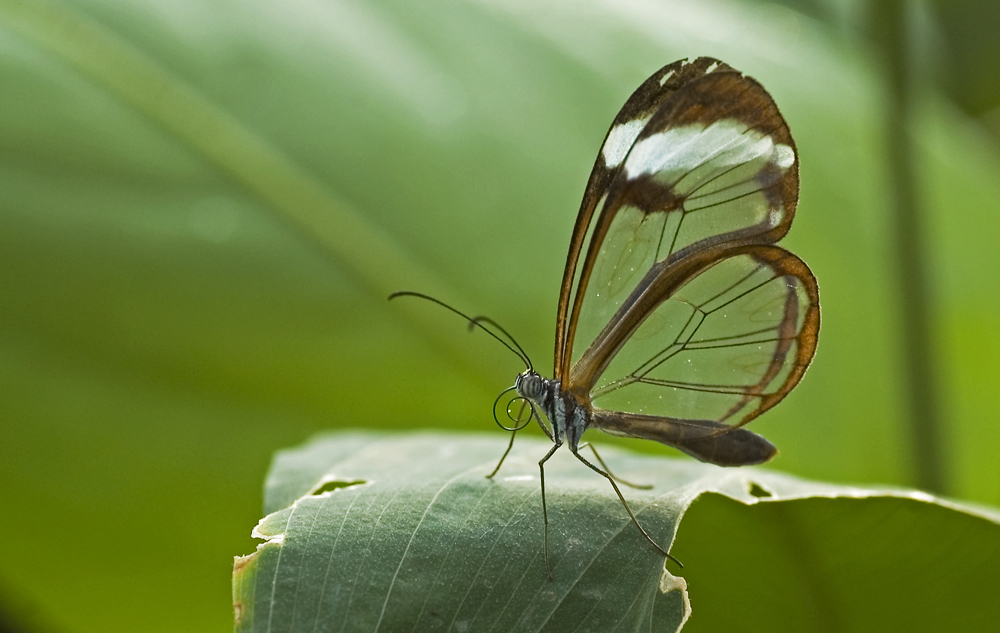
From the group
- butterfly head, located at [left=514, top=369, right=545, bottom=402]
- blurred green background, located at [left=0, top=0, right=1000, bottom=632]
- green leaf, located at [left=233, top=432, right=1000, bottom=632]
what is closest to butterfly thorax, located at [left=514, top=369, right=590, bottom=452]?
butterfly head, located at [left=514, top=369, right=545, bottom=402]

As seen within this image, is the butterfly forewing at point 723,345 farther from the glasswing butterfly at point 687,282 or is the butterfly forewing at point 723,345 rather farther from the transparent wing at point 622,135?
the transparent wing at point 622,135

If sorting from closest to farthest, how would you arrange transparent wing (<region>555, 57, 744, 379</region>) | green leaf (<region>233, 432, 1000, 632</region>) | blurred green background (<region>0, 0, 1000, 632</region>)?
green leaf (<region>233, 432, 1000, 632</region>), transparent wing (<region>555, 57, 744, 379</region>), blurred green background (<region>0, 0, 1000, 632</region>)

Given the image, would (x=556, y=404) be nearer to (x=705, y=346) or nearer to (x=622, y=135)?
(x=705, y=346)

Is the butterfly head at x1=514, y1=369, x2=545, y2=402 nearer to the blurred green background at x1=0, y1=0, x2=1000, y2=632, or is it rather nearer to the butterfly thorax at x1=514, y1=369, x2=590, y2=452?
the butterfly thorax at x1=514, y1=369, x2=590, y2=452

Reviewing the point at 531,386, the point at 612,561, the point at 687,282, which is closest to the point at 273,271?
the point at 531,386

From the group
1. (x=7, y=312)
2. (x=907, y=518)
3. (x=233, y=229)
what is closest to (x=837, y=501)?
(x=907, y=518)

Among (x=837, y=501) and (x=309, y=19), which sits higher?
(x=309, y=19)

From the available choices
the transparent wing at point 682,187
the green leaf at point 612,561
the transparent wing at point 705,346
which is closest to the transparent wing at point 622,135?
the transparent wing at point 682,187

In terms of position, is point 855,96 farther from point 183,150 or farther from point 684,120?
point 183,150

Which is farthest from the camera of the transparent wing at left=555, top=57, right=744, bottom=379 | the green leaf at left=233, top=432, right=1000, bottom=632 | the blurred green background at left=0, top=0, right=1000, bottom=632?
the blurred green background at left=0, top=0, right=1000, bottom=632
